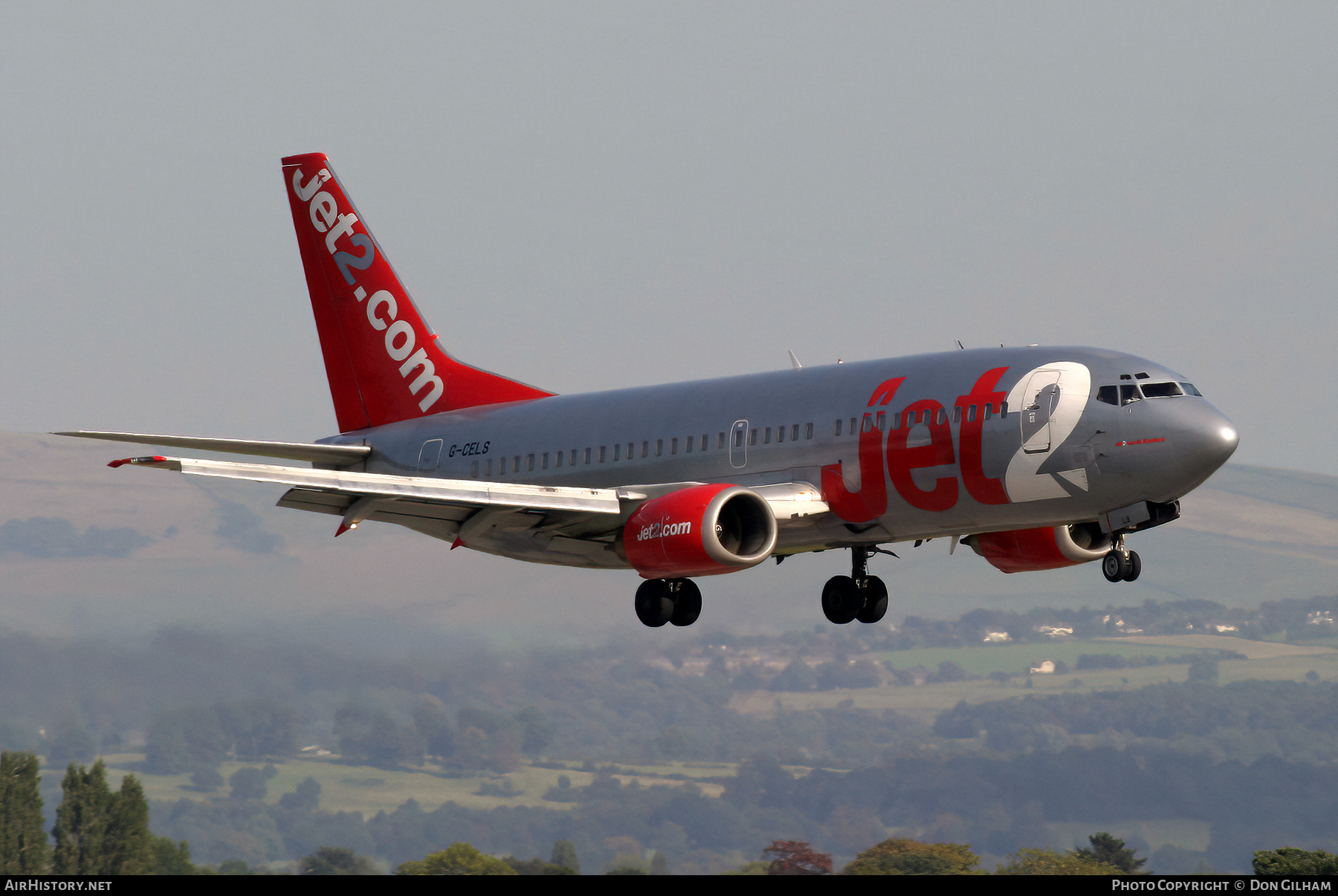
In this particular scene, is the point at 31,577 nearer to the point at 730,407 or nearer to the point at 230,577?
the point at 230,577

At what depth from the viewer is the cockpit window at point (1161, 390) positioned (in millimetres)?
33969

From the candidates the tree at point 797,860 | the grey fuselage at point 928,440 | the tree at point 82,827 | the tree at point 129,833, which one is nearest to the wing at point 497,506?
the grey fuselage at point 928,440

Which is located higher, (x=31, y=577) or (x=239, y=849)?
(x=31, y=577)

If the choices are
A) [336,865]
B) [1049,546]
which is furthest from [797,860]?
[1049,546]

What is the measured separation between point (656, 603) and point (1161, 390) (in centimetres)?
1266

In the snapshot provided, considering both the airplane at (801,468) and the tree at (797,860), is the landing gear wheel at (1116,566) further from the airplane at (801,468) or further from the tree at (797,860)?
the tree at (797,860)

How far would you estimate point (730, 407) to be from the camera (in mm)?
39500

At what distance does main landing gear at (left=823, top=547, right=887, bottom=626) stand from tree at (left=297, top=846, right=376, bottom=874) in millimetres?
44664

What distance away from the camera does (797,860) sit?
313 feet

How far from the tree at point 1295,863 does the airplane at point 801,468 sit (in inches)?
2974

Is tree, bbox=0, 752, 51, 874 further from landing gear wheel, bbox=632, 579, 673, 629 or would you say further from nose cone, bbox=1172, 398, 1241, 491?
nose cone, bbox=1172, 398, 1241, 491

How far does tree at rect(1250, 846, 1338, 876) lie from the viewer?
346ft

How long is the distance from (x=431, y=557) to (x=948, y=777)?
217 ft
